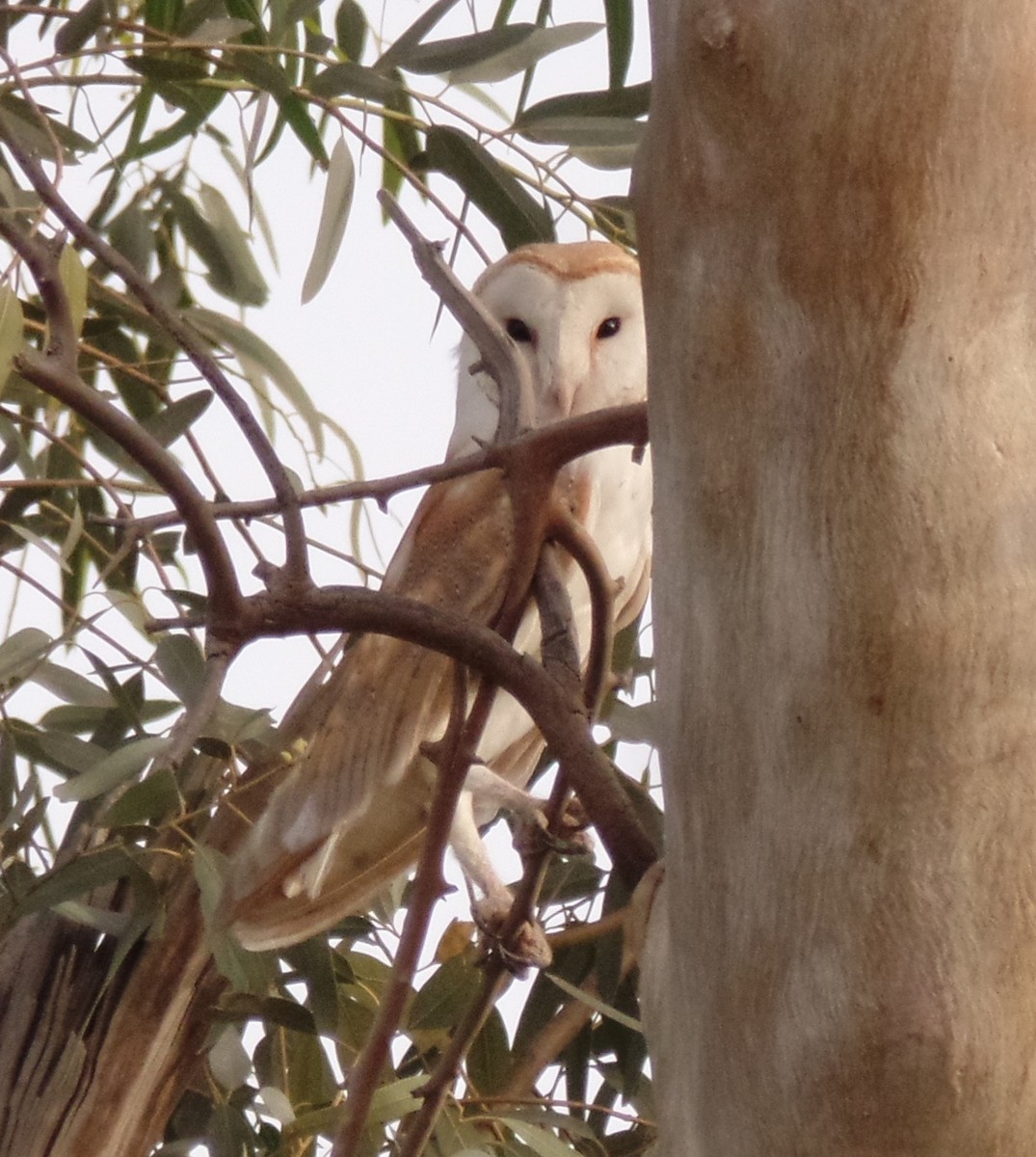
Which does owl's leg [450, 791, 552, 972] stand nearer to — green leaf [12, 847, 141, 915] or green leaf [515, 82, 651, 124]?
green leaf [12, 847, 141, 915]

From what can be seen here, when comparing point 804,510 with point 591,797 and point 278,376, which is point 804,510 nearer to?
point 591,797

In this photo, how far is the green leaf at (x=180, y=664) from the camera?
90 cm

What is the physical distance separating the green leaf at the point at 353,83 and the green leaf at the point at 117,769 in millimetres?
388

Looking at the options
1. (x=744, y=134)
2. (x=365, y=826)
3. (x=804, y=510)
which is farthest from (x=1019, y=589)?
(x=365, y=826)

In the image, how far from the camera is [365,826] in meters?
1.16

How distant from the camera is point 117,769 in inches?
35.5

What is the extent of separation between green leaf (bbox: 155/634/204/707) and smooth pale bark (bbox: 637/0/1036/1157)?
435 mm

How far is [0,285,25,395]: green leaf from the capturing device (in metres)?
0.73

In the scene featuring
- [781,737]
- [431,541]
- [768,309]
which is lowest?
[781,737]

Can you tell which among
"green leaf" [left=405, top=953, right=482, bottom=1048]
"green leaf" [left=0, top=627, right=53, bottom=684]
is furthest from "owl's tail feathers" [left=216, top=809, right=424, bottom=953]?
"green leaf" [left=0, top=627, right=53, bottom=684]

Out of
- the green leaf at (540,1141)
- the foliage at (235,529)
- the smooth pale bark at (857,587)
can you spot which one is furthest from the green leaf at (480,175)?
the green leaf at (540,1141)

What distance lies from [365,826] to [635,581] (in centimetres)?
29

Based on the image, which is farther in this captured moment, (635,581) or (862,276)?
(635,581)

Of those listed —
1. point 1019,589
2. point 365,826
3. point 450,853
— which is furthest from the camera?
point 365,826
